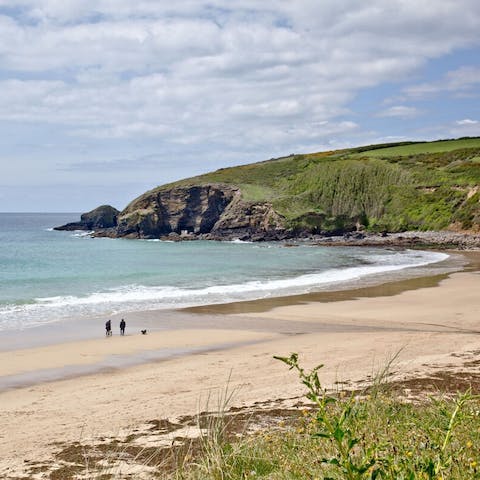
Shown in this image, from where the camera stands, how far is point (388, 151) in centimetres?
10231

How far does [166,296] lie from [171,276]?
885 cm

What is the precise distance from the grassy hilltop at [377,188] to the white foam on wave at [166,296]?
36442 mm

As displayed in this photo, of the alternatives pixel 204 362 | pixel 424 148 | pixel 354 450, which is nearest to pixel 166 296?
pixel 204 362

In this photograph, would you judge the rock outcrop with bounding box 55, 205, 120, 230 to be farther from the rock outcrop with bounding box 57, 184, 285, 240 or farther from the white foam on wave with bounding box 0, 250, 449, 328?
the white foam on wave with bounding box 0, 250, 449, 328

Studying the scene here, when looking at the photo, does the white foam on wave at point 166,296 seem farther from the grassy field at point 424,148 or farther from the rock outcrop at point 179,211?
the grassy field at point 424,148

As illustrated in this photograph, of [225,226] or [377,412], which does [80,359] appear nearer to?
[377,412]

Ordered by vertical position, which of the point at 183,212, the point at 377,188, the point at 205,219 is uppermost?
the point at 377,188

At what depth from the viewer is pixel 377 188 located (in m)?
84.8

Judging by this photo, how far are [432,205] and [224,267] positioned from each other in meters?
41.8

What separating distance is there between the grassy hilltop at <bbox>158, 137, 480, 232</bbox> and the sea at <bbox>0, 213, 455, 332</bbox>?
17.3 m

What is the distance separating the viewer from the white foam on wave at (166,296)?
86.2ft

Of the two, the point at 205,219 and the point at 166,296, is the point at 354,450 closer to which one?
the point at 166,296

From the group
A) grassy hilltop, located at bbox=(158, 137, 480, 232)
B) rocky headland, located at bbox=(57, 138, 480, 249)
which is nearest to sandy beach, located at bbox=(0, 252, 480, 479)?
rocky headland, located at bbox=(57, 138, 480, 249)

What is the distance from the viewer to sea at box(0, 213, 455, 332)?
27.9 meters
